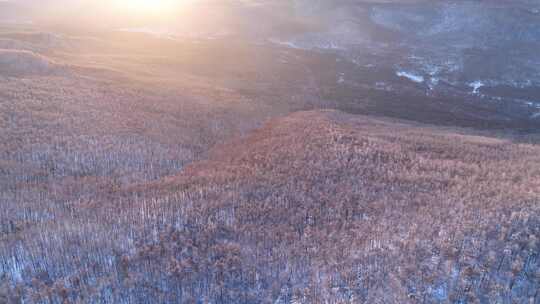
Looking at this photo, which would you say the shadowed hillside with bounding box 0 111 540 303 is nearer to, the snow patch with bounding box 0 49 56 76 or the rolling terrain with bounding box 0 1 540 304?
the rolling terrain with bounding box 0 1 540 304

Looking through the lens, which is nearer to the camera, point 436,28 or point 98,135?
point 98,135

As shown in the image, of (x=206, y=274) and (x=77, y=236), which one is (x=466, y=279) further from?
(x=77, y=236)

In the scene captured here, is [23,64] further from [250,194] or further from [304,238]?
[304,238]

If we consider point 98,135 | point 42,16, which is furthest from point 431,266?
point 42,16

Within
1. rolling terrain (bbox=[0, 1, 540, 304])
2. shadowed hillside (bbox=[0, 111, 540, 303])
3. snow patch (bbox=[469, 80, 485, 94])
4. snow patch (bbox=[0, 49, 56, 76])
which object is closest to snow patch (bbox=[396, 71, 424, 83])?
snow patch (bbox=[469, 80, 485, 94])

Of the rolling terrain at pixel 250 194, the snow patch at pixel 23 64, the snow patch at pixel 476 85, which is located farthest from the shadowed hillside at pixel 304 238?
the snow patch at pixel 476 85

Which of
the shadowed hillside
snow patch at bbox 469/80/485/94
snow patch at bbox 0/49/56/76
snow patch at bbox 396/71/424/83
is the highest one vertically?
snow patch at bbox 396/71/424/83

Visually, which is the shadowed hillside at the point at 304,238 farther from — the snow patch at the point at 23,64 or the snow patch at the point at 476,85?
the snow patch at the point at 476,85

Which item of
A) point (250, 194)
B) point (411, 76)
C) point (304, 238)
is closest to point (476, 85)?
point (411, 76)

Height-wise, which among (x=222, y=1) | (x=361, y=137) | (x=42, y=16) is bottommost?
(x=361, y=137)
